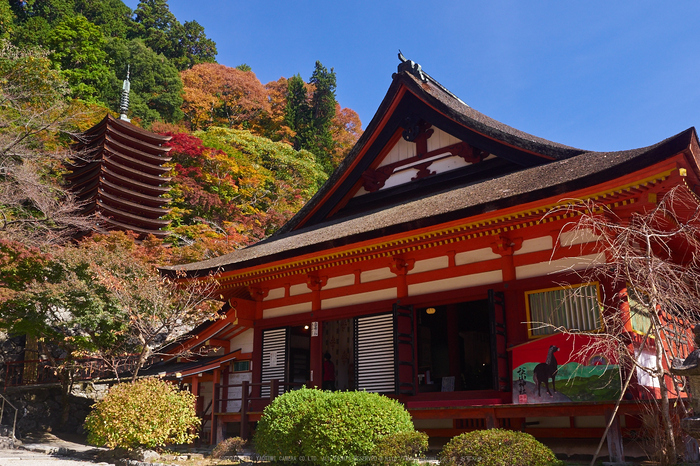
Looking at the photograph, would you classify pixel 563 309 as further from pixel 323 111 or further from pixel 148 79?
pixel 148 79

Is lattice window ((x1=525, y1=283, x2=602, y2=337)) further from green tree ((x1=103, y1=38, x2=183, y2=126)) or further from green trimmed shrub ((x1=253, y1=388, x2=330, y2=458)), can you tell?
green tree ((x1=103, y1=38, x2=183, y2=126))

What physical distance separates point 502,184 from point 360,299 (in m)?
4.05

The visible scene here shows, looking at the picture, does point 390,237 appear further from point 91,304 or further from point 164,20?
point 164,20

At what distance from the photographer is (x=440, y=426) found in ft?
38.8

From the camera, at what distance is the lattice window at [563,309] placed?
9289 millimetres

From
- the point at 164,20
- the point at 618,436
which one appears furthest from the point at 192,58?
the point at 618,436

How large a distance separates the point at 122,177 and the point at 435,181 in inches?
796

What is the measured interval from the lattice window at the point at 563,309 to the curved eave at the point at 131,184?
23.8m

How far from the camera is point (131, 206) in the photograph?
28.2 metres

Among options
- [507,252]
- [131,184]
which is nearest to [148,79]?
[131,184]

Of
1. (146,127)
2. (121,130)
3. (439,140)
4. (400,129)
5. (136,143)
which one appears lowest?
(439,140)

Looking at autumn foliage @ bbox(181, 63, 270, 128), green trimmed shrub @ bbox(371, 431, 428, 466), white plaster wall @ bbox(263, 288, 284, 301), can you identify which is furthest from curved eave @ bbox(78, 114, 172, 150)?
green trimmed shrub @ bbox(371, 431, 428, 466)

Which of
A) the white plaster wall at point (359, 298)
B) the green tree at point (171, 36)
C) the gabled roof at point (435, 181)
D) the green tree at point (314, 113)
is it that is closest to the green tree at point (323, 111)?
the green tree at point (314, 113)

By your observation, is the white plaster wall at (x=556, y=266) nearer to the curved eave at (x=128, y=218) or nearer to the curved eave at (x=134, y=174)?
the curved eave at (x=128, y=218)
